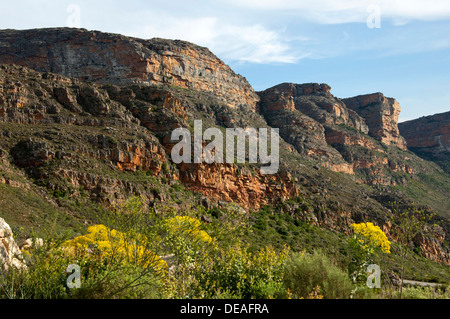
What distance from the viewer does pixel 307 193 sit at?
69.4 meters

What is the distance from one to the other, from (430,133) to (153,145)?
168777 mm

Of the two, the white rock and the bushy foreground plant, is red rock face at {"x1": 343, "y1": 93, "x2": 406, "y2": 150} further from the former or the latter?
the white rock

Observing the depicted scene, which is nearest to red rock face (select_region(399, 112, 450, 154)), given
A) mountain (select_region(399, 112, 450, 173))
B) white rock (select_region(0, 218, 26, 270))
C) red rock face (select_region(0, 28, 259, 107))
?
mountain (select_region(399, 112, 450, 173))

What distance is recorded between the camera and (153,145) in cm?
5609

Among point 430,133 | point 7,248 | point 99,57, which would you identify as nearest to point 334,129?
point 430,133

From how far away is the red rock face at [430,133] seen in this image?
17288cm

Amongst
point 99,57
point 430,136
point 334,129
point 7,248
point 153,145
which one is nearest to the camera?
point 7,248

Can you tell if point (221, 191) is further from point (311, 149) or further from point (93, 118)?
point (311, 149)

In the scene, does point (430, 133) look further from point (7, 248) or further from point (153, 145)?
point (7, 248)

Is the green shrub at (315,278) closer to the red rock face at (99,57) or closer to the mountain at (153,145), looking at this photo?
the mountain at (153,145)

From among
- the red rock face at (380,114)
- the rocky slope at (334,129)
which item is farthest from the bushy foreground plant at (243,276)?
the red rock face at (380,114)

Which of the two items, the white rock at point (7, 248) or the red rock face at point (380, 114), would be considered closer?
the white rock at point (7, 248)

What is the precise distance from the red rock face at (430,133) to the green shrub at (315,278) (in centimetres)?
18085
